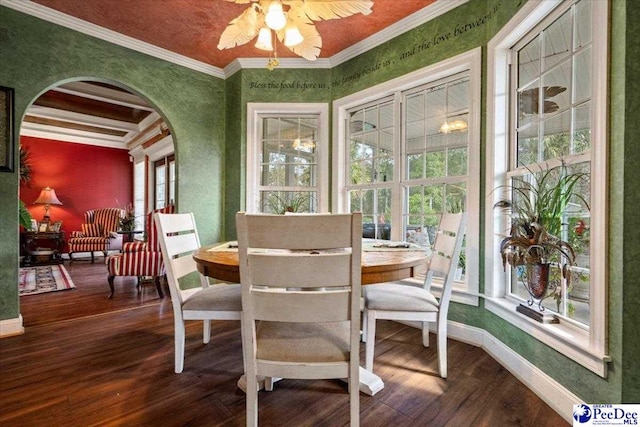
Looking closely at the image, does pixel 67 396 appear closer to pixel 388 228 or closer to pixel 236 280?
pixel 236 280

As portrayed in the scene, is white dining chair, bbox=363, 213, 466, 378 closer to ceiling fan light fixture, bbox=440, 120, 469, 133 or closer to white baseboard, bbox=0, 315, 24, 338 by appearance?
ceiling fan light fixture, bbox=440, 120, 469, 133

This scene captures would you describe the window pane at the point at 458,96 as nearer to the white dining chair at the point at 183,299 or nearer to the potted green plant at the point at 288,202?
the potted green plant at the point at 288,202

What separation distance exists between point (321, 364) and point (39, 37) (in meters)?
3.47

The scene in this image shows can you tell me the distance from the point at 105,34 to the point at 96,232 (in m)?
4.63

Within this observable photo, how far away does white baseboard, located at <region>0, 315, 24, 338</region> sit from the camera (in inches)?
93.6

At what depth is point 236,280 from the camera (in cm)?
130

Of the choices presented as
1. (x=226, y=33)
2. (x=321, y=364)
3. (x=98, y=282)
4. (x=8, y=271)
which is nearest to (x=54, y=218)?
(x=98, y=282)

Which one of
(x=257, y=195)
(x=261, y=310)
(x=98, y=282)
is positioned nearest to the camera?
(x=261, y=310)

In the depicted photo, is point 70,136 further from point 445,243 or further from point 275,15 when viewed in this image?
point 445,243

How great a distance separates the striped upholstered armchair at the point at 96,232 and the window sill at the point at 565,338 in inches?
256

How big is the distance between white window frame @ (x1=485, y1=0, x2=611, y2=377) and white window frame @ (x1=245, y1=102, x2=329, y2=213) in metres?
1.67

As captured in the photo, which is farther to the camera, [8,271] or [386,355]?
[8,271]

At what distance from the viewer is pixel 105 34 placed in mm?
2877

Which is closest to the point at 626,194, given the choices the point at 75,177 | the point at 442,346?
the point at 442,346
